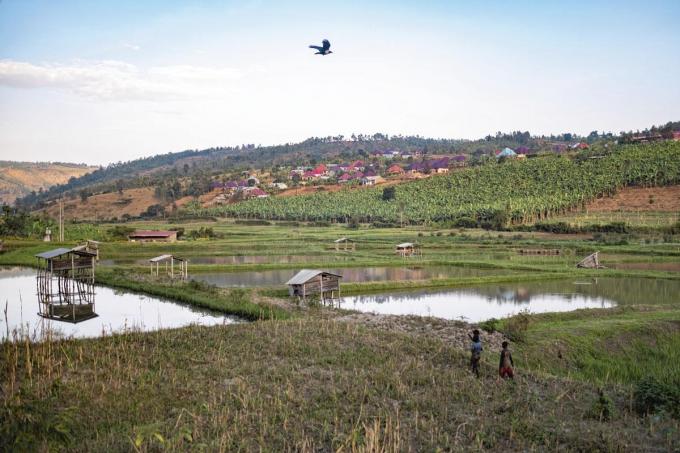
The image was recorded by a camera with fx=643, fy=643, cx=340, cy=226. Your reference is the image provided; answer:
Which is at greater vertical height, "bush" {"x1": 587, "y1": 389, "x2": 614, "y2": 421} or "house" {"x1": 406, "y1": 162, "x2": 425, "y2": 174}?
"house" {"x1": 406, "y1": 162, "x2": 425, "y2": 174}

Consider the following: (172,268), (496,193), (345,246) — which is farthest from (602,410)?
(496,193)

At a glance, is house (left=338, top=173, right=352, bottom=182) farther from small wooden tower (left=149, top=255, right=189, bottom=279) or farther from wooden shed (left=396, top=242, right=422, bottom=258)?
small wooden tower (left=149, top=255, right=189, bottom=279)

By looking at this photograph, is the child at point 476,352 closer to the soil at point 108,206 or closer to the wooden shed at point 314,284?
the wooden shed at point 314,284

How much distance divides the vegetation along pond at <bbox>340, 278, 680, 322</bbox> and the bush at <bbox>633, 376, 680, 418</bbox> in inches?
394

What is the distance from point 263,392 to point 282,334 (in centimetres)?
478

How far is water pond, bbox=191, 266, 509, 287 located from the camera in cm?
2983

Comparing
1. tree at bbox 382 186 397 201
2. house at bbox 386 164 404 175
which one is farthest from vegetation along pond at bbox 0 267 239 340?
house at bbox 386 164 404 175

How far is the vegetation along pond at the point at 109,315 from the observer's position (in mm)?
18328

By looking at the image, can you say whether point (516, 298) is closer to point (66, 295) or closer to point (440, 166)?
point (66, 295)

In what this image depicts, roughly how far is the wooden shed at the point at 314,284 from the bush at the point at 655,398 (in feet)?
45.6

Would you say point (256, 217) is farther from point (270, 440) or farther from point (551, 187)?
point (270, 440)

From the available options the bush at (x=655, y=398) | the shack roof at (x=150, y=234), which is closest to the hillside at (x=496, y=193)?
the shack roof at (x=150, y=234)

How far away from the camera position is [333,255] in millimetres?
40406

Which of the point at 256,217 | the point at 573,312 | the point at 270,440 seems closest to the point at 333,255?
the point at 573,312
